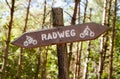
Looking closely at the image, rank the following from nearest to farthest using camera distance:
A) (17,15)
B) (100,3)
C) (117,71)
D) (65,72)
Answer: (65,72) → (100,3) → (17,15) → (117,71)

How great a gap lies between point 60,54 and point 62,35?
0.24 metres

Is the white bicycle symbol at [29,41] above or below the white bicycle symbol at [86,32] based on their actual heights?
below

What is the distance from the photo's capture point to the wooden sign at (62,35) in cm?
298

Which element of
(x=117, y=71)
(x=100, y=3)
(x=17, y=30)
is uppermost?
(x=100, y=3)

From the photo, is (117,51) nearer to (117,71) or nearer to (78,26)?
(117,71)

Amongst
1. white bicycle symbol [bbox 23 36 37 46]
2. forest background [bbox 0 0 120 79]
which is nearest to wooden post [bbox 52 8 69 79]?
white bicycle symbol [bbox 23 36 37 46]

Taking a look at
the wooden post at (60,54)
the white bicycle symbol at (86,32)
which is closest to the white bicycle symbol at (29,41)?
the wooden post at (60,54)

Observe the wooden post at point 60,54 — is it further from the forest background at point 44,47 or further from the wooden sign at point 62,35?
the forest background at point 44,47

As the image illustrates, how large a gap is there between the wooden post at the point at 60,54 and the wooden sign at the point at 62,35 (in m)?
0.14

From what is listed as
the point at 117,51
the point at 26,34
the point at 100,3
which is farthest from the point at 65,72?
the point at 117,51

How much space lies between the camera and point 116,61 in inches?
664

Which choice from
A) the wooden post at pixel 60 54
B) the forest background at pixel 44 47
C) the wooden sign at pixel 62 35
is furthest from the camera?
the forest background at pixel 44 47

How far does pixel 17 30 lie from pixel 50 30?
1221 centimetres

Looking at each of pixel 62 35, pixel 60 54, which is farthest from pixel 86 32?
pixel 60 54
